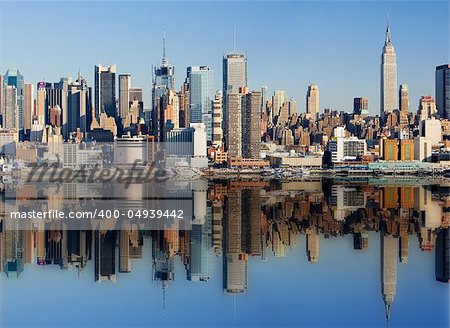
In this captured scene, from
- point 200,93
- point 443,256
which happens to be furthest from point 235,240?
point 200,93

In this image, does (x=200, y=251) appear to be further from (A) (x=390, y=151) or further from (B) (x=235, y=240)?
(A) (x=390, y=151)

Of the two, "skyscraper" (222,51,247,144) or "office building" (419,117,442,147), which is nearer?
"office building" (419,117,442,147)

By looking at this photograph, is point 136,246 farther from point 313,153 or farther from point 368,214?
point 313,153

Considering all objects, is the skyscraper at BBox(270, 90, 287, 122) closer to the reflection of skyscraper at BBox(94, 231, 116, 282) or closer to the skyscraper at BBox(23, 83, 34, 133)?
the skyscraper at BBox(23, 83, 34, 133)

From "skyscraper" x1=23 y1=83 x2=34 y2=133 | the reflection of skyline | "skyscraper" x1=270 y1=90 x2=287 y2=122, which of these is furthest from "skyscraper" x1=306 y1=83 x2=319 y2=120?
the reflection of skyline

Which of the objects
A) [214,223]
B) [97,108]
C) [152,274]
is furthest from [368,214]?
[97,108]

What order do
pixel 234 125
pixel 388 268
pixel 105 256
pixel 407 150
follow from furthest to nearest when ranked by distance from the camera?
pixel 234 125 < pixel 407 150 < pixel 105 256 < pixel 388 268
